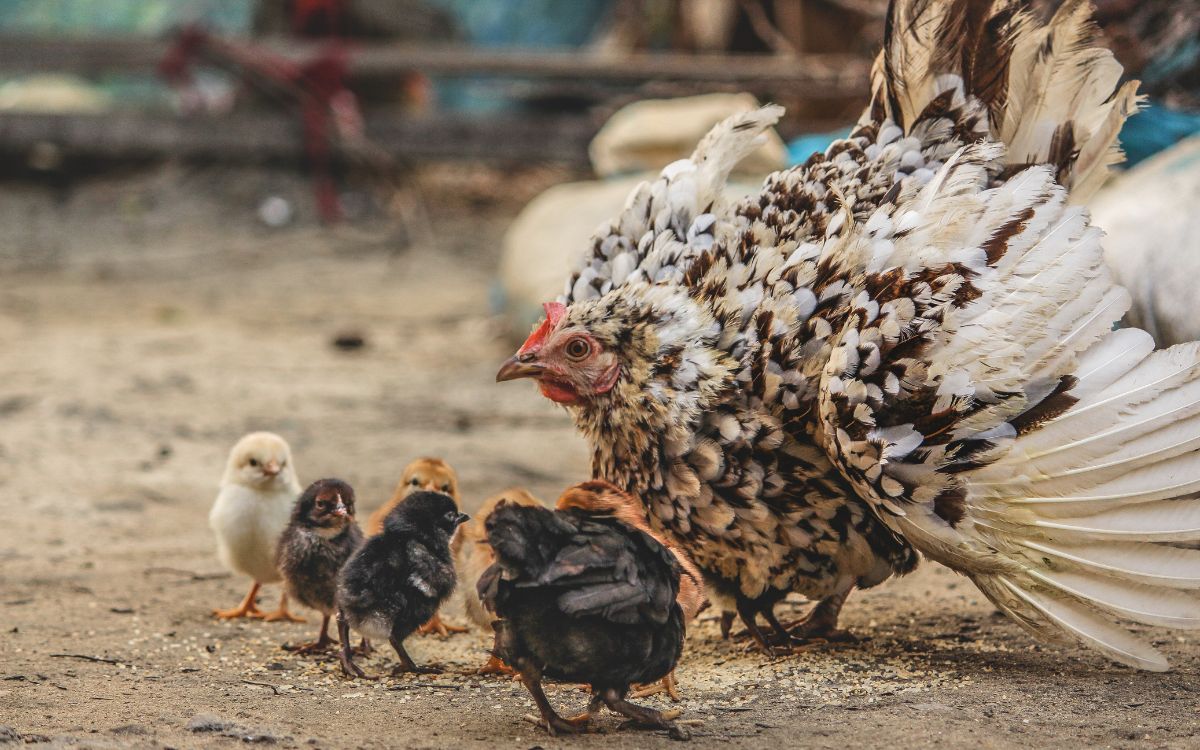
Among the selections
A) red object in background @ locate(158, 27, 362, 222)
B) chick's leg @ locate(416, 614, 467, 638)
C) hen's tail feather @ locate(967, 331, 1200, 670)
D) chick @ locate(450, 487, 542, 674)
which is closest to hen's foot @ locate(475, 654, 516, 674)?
chick @ locate(450, 487, 542, 674)

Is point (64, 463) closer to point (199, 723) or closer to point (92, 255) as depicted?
point (199, 723)

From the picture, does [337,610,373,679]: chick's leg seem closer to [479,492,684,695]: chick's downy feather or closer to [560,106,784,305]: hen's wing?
[479,492,684,695]: chick's downy feather

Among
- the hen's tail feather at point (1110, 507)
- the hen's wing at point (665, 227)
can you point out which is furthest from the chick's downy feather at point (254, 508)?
the hen's tail feather at point (1110, 507)

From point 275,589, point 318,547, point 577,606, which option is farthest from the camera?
point 275,589

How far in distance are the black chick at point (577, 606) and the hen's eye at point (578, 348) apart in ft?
1.66

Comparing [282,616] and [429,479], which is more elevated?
[429,479]

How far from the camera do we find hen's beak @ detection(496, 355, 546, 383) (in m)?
2.90

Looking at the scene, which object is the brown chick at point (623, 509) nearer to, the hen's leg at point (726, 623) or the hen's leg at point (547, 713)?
the hen's leg at point (547, 713)

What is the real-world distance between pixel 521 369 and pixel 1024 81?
1427mm

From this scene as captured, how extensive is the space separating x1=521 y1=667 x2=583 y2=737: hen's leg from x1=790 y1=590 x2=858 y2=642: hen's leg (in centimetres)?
87

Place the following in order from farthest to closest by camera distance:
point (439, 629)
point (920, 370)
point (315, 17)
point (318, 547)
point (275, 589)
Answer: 1. point (315, 17)
2. point (275, 589)
3. point (439, 629)
4. point (318, 547)
5. point (920, 370)

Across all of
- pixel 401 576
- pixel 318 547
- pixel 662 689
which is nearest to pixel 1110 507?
pixel 662 689

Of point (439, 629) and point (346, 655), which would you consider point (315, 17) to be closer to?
point (439, 629)

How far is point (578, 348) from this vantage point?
2.88 metres
